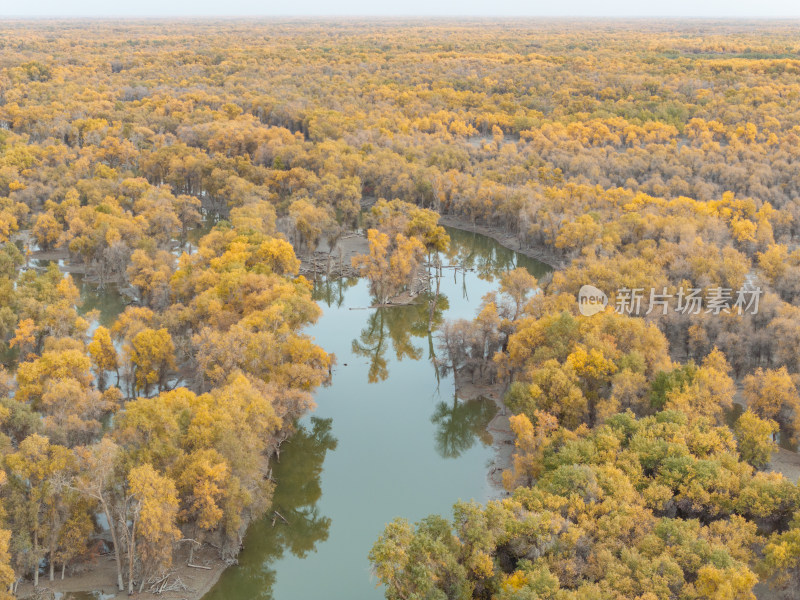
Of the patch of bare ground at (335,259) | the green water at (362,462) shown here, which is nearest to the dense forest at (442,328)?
the patch of bare ground at (335,259)

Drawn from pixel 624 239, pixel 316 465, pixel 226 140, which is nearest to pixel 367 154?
pixel 226 140

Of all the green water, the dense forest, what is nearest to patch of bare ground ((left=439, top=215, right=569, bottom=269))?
the dense forest

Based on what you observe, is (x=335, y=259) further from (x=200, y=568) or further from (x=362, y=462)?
(x=200, y=568)

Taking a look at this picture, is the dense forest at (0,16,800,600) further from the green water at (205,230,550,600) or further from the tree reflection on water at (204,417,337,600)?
the green water at (205,230,550,600)

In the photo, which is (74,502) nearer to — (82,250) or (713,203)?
(82,250)

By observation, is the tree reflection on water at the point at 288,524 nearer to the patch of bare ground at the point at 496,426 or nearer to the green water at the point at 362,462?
the green water at the point at 362,462
